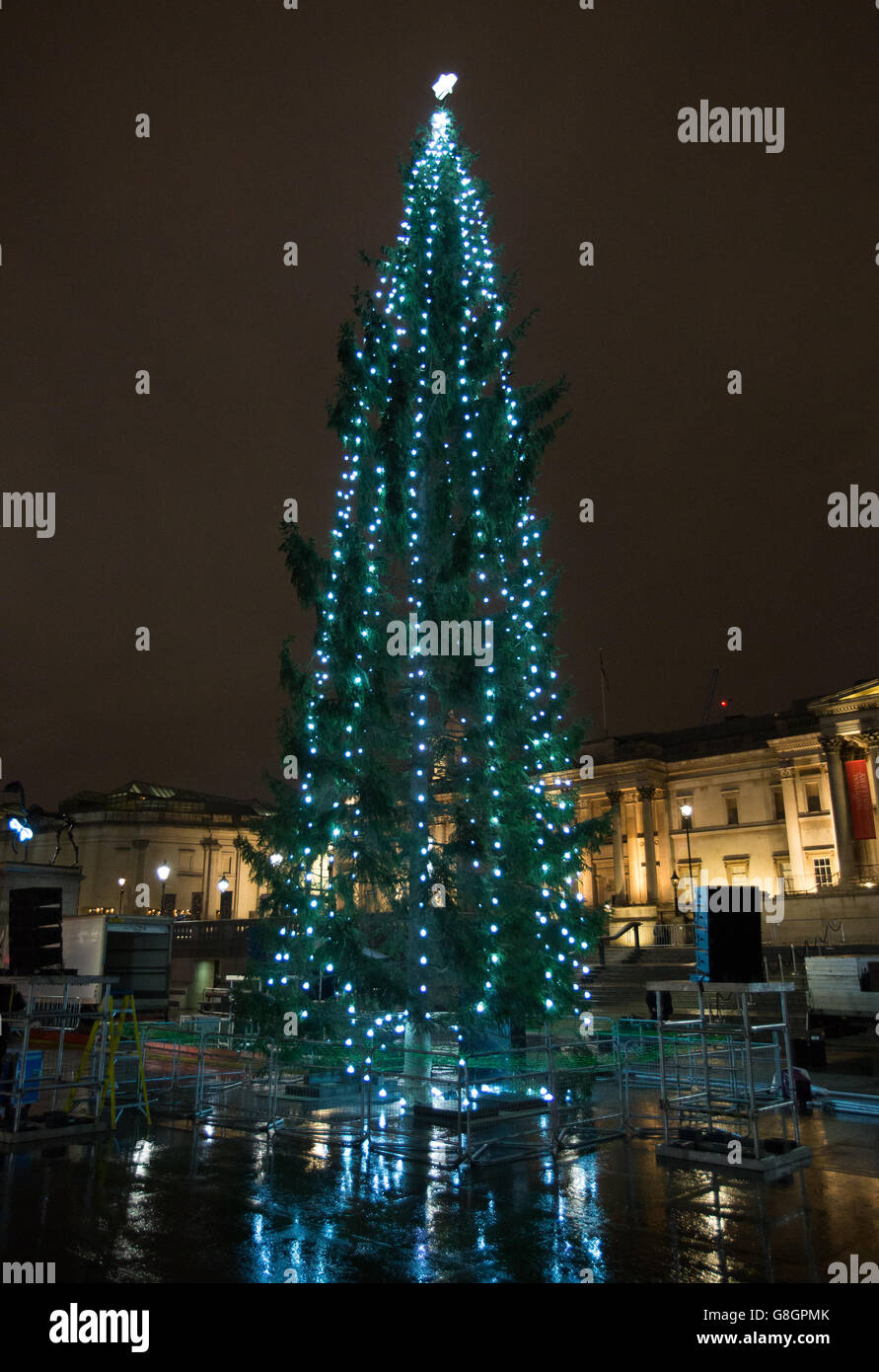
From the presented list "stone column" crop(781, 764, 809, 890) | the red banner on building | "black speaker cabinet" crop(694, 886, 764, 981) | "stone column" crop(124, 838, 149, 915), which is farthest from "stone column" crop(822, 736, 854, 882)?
"stone column" crop(124, 838, 149, 915)

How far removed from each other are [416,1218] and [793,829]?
6472 centimetres

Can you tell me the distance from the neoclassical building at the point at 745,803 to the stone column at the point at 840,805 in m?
0.07

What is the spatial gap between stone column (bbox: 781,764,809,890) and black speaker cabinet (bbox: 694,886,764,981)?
198 ft

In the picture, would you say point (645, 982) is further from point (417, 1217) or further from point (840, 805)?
point (840, 805)

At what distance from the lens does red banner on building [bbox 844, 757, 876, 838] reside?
62.3 metres

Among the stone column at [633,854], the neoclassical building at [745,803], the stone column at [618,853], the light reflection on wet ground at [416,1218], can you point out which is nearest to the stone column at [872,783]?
the neoclassical building at [745,803]

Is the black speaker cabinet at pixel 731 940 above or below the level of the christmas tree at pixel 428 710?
below

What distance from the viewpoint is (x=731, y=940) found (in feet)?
39.1

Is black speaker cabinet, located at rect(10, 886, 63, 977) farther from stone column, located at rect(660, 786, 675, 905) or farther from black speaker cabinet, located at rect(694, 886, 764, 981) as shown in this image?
stone column, located at rect(660, 786, 675, 905)

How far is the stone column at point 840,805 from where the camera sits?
62469 millimetres

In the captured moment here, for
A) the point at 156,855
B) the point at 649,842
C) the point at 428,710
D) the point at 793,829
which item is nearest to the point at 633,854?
the point at 649,842

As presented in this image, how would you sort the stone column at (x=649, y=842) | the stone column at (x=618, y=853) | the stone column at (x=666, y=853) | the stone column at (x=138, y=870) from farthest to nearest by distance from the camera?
the stone column at (x=138, y=870), the stone column at (x=618, y=853), the stone column at (x=666, y=853), the stone column at (x=649, y=842)

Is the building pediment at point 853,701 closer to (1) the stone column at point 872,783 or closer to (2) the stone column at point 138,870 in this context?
(1) the stone column at point 872,783
